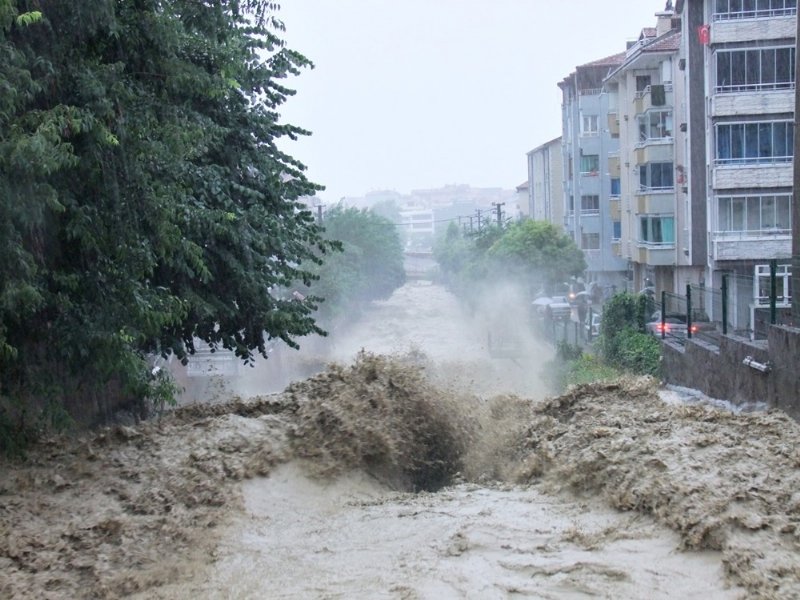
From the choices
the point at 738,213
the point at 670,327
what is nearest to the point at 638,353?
the point at 670,327

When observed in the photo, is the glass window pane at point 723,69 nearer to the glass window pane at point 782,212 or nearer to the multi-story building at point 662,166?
the glass window pane at point 782,212

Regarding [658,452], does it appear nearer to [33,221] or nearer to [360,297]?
[33,221]

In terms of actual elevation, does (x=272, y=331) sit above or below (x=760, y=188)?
below

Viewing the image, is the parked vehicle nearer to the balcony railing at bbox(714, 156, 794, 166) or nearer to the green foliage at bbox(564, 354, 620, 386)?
the green foliage at bbox(564, 354, 620, 386)

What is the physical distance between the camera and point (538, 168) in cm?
8281

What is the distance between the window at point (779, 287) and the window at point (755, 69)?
34.2 feet

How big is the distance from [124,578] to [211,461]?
2717 mm

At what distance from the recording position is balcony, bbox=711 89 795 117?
101 feet

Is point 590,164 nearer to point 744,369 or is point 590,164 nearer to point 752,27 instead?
point 752,27

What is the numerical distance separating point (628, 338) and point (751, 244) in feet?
17.9

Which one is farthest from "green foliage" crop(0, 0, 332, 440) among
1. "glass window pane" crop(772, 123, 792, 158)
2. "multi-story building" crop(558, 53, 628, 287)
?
"multi-story building" crop(558, 53, 628, 287)

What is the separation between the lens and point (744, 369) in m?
17.5

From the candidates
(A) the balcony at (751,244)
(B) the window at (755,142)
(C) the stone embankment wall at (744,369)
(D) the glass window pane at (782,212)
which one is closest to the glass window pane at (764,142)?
(B) the window at (755,142)

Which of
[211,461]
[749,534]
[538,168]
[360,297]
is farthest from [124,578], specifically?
[538,168]
